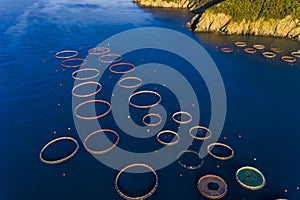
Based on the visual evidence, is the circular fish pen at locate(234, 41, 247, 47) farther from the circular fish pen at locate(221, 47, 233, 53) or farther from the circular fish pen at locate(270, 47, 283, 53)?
the circular fish pen at locate(270, 47, 283, 53)

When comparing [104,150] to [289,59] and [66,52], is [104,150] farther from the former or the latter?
[289,59]

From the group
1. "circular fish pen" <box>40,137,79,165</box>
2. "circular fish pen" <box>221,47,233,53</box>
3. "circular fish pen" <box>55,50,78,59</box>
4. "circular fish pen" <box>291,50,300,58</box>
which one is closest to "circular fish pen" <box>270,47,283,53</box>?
"circular fish pen" <box>291,50,300,58</box>

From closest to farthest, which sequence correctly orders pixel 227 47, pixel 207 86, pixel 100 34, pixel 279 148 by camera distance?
1. pixel 279 148
2. pixel 207 86
3. pixel 227 47
4. pixel 100 34

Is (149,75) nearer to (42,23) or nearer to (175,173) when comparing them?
(175,173)

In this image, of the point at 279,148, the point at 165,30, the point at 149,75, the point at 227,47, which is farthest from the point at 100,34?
the point at 279,148

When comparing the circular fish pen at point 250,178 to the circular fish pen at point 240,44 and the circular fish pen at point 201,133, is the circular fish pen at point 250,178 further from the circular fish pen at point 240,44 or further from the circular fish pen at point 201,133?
the circular fish pen at point 240,44
